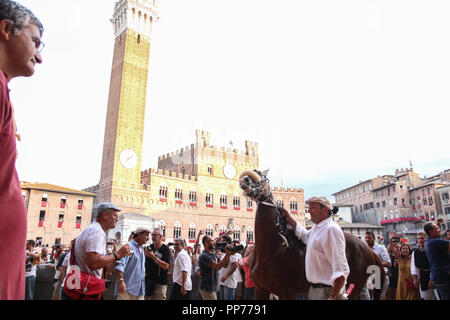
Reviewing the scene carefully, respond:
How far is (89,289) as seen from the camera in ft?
9.80

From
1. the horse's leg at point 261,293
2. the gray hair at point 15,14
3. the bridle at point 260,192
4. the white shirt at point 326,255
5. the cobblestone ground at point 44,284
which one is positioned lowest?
the cobblestone ground at point 44,284

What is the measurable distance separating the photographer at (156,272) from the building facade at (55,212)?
26.3m

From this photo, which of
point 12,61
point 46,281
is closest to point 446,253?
point 12,61

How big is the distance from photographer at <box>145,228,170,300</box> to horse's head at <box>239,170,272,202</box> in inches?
81.9

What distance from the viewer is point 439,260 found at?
491cm

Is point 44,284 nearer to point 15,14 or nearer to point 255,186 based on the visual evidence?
point 255,186

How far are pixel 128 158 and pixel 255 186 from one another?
95.3 ft

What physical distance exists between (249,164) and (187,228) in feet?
39.2

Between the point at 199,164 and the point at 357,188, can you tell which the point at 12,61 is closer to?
the point at 199,164

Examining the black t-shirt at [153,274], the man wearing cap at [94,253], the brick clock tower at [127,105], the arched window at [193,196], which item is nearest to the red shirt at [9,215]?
the man wearing cap at [94,253]

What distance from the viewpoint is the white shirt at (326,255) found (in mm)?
2784

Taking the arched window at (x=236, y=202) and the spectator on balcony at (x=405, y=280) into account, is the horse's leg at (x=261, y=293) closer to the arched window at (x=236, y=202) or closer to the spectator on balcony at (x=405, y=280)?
the spectator on balcony at (x=405, y=280)

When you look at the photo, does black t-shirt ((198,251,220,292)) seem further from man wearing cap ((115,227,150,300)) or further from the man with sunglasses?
the man with sunglasses
